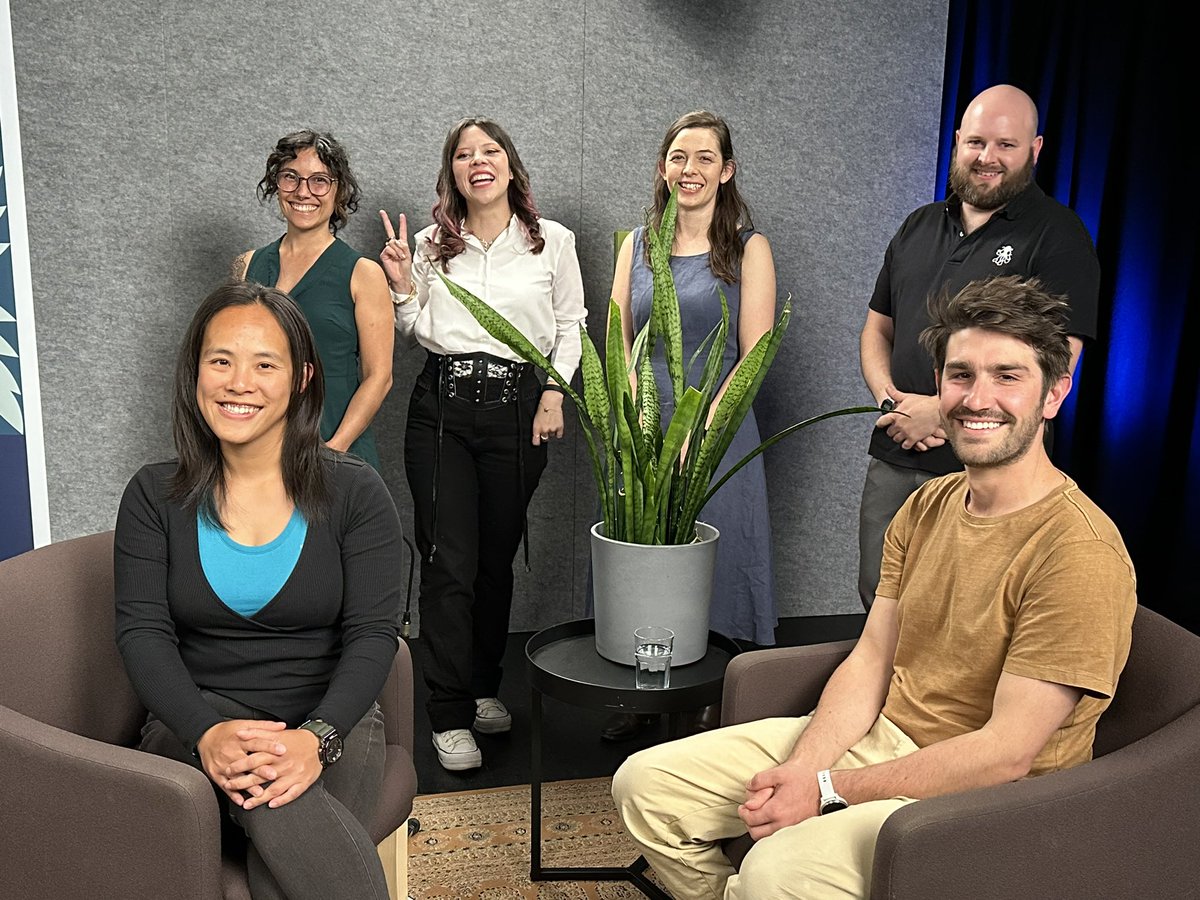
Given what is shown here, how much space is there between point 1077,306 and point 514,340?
1187mm

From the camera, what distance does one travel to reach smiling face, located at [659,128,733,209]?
8.76 feet

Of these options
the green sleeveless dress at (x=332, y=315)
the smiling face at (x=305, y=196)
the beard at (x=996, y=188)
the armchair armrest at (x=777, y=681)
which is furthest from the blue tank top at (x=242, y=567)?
the beard at (x=996, y=188)

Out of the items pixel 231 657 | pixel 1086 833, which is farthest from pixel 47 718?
pixel 1086 833

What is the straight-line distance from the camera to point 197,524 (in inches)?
63.4

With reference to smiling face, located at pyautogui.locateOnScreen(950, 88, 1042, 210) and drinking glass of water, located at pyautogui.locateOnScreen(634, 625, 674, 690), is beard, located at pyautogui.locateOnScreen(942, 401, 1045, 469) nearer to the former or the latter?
drinking glass of water, located at pyautogui.locateOnScreen(634, 625, 674, 690)

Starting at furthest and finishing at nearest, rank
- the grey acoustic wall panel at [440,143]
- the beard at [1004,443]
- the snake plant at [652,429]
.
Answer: the grey acoustic wall panel at [440,143], the snake plant at [652,429], the beard at [1004,443]

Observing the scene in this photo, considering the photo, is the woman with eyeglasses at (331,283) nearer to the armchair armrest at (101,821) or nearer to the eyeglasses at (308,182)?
the eyeglasses at (308,182)

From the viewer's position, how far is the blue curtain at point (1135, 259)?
8.74 feet

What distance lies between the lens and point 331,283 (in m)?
2.52

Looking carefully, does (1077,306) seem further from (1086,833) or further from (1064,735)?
(1086,833)

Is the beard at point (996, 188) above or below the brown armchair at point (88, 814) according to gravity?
above

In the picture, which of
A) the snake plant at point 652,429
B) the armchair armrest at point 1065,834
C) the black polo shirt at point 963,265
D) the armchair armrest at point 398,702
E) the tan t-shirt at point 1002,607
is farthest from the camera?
the black polo shirt at point 963,265

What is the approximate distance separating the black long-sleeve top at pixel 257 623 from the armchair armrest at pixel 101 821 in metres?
0.20

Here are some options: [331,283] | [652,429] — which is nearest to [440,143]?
[331,283]
